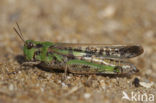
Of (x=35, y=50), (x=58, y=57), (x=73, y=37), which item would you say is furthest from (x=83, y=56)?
(x=73, y=37)

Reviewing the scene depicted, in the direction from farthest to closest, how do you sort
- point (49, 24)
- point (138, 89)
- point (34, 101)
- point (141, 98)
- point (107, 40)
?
point (49, 24) → point (107, 40) → point (138, 89) → point (141, 98) → point (34, 101)

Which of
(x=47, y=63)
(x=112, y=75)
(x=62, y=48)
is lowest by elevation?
(x=112, y=75)

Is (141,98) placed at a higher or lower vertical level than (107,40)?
lower

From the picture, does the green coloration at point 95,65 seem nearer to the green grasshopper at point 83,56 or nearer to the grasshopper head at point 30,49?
the green grasshopper at point 83,56

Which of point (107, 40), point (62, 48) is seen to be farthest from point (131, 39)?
point (62, 48)

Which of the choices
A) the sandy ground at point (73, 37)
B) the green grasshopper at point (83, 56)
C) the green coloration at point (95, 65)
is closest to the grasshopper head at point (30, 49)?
the green grasshopper at point (83, 56)

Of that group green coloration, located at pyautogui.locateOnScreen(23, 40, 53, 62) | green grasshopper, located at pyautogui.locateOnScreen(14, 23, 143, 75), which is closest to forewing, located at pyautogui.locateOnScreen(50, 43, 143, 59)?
green grasshopper, located at pyautogui.locateOnScreen(14, 23, 143, 75)

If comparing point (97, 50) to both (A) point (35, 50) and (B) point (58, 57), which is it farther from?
(A) point (35, 50)

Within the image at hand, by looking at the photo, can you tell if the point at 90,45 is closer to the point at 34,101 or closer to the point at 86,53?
the point at 86,53

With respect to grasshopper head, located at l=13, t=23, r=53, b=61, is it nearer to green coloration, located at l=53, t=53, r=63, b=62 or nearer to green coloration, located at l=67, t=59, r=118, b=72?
green coloration, located at l=53, t=53, r=63, b=62
